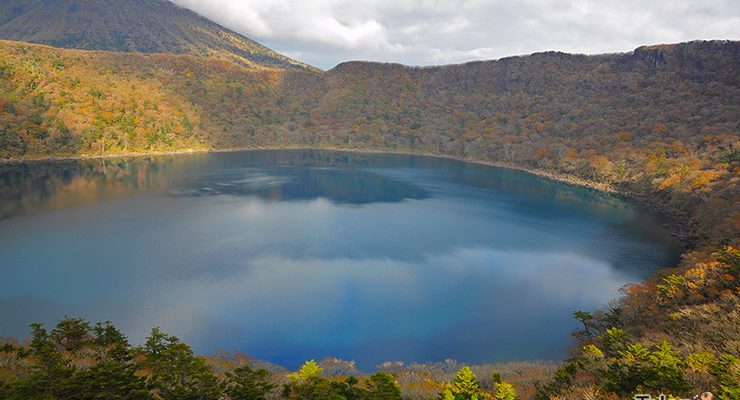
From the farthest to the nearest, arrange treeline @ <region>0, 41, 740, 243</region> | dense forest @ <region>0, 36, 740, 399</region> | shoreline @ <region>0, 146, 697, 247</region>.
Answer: treeline @ <region>0, 41, 740, 243</region> < shoreline @ <region>0, 146, 697, 247</region> < dense forest @ <region>0, 36, 740, 399</region>

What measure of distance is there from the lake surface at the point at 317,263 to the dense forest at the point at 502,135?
509 centimetres

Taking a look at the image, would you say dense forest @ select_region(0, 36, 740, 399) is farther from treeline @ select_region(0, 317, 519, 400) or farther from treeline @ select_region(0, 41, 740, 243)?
treeline @ select_region(0, 41, 740, 243)

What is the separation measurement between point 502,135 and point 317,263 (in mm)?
118127

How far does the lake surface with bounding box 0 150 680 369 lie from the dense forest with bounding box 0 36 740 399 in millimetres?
5092

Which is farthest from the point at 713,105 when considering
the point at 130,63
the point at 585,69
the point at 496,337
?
the point at 130,63

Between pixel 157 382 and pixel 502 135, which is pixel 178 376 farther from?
pixel 502 135

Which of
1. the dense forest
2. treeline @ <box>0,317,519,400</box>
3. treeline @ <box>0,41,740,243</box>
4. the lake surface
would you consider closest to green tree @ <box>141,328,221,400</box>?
treeline @ <box>0,317,519,400</box>

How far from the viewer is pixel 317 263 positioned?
38188 mm

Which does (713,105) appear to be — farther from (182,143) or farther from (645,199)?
(182,143)

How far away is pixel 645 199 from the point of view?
72.8 m

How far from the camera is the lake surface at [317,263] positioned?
85.3 ft

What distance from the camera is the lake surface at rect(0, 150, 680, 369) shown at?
2600 centimetres

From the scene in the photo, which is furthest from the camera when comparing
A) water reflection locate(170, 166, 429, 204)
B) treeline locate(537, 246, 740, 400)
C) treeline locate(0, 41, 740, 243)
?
treeline locate(0, 41, 740, 243)

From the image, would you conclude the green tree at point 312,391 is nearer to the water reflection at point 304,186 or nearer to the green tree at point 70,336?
the green tree at point 70,336
